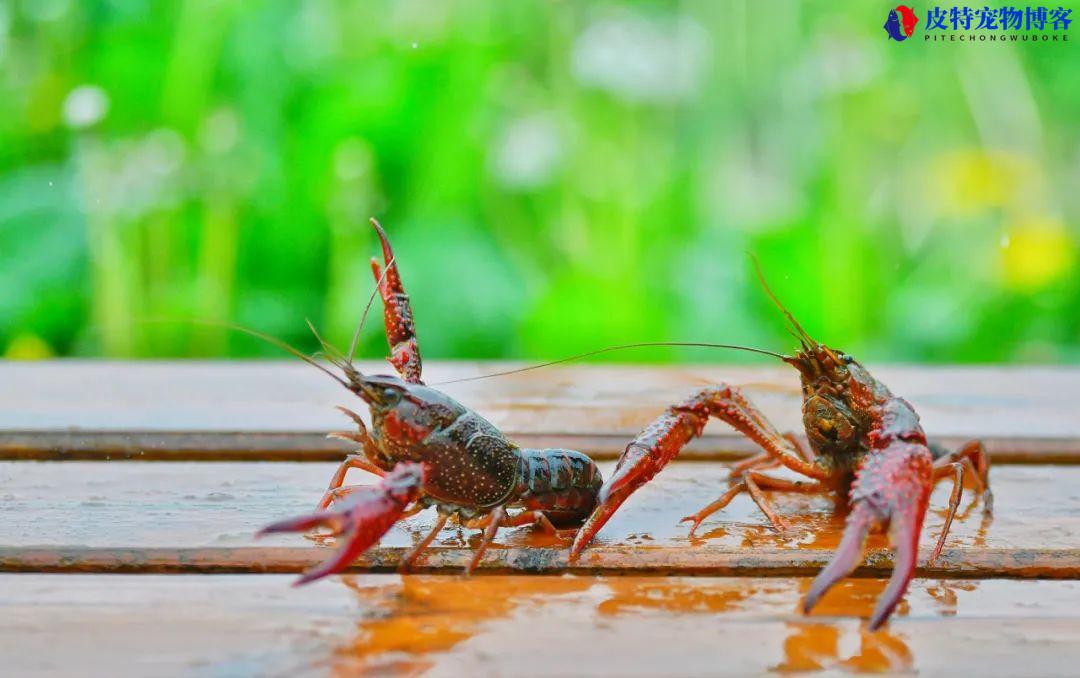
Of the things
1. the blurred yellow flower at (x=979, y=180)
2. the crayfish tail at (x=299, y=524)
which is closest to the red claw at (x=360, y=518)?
the crayfish tail at (x=299, y=524)

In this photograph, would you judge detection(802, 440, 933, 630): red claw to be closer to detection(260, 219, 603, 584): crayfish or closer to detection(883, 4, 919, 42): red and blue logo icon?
detection(260, 219, 603, 584): crayfish

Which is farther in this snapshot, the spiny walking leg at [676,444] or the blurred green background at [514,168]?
the blurred green background at [514,168]

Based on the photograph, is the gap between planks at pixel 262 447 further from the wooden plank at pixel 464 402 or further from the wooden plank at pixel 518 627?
the wooden plank at pixel 518 627

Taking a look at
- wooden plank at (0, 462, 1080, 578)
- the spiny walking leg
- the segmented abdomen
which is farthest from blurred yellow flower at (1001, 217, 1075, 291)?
the segmented abdomen

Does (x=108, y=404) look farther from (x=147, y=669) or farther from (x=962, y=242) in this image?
(x=962, y=242)

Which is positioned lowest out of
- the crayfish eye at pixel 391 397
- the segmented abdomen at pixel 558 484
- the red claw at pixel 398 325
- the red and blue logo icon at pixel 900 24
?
the segmented abdomen at pixel 558 484

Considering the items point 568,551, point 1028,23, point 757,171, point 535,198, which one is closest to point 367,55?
point 535,198

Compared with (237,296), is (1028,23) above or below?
above
